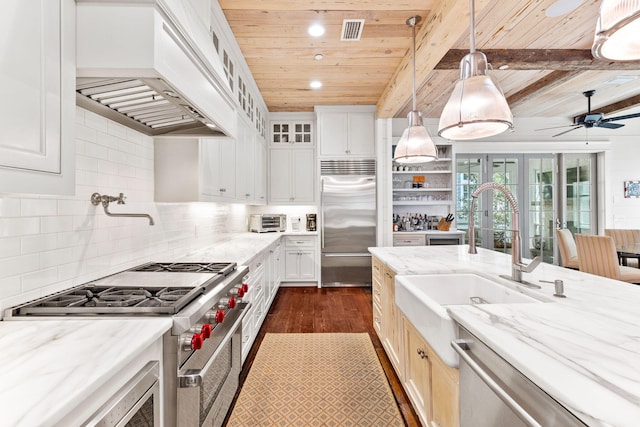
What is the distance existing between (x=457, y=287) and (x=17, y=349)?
1988mm

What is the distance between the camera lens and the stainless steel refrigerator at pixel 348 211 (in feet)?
15.5

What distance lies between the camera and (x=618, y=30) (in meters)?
0.84

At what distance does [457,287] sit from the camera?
189cm

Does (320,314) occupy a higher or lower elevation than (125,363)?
lower

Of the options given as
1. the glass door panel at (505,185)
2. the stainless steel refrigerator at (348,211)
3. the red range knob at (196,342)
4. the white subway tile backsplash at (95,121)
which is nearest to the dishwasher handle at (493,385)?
the red range knob at (196,342)

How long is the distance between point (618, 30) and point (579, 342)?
2.84 ft

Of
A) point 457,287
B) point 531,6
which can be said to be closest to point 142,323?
point 457,287

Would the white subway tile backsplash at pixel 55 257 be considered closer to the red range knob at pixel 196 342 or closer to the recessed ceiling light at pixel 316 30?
the red range knob at pixel 196 342

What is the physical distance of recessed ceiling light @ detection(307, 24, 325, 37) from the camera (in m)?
2.65

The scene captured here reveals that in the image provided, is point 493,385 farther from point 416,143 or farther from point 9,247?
point 416,143

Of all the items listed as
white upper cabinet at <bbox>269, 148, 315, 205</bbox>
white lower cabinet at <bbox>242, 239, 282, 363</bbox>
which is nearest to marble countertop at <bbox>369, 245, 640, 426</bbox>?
white lower cabinet at <bbox>242, 239, 282, 363</bbox>

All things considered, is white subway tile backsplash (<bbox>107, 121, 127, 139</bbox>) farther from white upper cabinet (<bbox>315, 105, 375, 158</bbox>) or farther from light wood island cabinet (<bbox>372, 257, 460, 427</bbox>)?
white upper cabinet (<bbox>315, 105, 375, 158</bbox>)

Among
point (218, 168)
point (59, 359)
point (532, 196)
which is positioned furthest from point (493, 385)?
point (532, 196)

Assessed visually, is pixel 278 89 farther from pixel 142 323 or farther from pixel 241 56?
pixel 142 323
